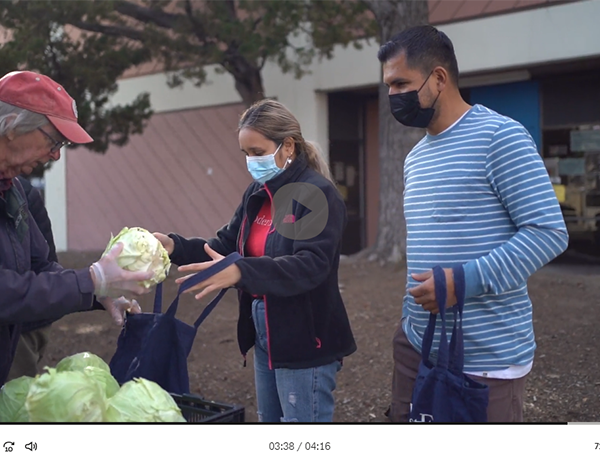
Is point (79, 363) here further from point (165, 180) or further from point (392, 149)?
point (165, 180)

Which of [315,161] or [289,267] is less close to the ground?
[315,161]

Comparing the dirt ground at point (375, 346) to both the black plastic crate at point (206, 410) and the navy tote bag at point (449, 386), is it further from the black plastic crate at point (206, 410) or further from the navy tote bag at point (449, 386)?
the black plastic crate at point (206, 410)

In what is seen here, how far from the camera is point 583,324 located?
240 inches

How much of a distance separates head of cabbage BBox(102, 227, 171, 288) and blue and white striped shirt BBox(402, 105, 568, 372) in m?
0.94

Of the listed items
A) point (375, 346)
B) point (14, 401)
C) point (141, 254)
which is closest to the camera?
point (14, 401)

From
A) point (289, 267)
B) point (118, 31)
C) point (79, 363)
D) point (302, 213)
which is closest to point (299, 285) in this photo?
point (289, 267)

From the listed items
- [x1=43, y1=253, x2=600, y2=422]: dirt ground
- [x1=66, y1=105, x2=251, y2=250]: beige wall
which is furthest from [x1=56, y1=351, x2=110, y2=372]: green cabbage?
[x1=66, y1=105, x2=251, y2=250]: beige wall

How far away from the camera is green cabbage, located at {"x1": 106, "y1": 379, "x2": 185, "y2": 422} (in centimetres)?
188

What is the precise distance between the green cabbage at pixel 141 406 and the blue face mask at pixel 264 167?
3.60 feet

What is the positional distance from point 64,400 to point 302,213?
3.74 feet

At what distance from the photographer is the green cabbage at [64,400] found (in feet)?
6.03

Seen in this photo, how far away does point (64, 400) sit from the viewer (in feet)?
6.04
